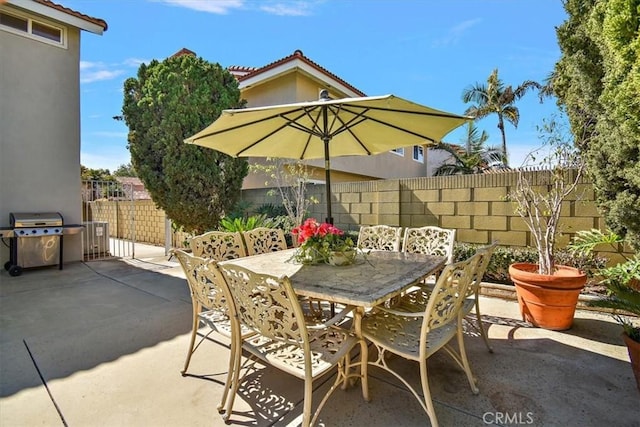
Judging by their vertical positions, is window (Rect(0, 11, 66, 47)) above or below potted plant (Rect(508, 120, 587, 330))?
above

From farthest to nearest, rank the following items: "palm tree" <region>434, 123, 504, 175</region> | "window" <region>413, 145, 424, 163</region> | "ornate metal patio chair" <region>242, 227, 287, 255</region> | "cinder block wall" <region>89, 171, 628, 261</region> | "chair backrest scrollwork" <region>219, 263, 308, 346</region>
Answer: "window" <region>413, 145, 424, 163</region> < "palm tree" <region>434, 123, 504, 175</region> < "cinder block wall" <region>89, 171, 628, 261</region> < "ornate metal patio chair" <region>242, 227, 287, 255</region> < "chair backrest scrollwork" <region>219, 263, 308, 346</region>

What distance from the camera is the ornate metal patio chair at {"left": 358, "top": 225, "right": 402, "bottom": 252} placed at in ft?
13.9

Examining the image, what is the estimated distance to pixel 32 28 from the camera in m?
7.00

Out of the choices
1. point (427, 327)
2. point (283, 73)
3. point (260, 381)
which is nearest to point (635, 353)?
point (427, 327)

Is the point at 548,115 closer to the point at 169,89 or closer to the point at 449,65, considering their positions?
the point at 449,65

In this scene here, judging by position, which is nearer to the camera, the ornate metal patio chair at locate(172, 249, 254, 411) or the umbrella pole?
the ornate metal patio chair at locate(172, 249, 254, 411)

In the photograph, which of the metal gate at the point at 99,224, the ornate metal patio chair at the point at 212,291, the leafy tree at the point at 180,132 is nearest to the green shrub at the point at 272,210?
the leafy tree at the point at 180,132

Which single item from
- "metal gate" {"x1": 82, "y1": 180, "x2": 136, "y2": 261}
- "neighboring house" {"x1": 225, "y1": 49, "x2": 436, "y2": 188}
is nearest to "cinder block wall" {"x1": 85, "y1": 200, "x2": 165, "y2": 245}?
"metal gate" {"x1": 82, "y1": 180, "x2": 136, "y2": 261}

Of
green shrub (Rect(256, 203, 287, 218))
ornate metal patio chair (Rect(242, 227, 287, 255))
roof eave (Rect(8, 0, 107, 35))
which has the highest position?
roof eave (Rect(8, 0, 107, 35))

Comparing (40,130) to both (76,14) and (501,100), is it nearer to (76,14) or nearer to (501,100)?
(76,14)

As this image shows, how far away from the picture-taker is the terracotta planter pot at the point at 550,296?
11.4 feet

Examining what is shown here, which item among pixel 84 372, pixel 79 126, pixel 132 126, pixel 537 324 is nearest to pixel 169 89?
pixel 132 126

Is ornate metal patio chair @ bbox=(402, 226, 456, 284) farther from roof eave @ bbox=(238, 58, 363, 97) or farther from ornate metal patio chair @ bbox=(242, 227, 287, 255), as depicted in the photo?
roof eave @ bbox=(238, 58, 363, 97)

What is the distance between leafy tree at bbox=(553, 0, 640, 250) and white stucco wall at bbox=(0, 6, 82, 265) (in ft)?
32.7
